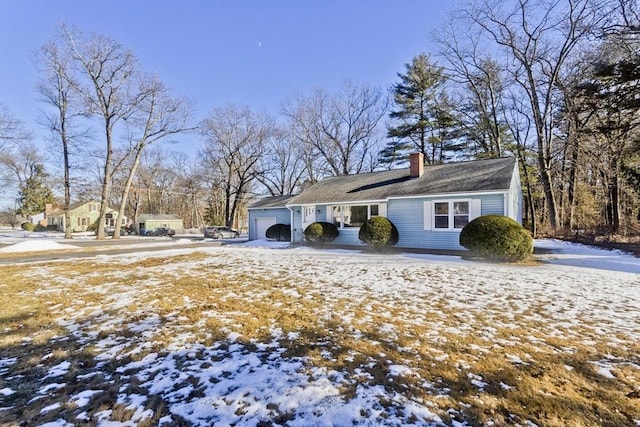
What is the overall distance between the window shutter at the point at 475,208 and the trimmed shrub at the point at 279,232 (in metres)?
10.8

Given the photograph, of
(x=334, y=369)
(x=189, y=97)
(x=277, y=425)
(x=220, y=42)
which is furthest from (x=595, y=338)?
(x=189, y=97)

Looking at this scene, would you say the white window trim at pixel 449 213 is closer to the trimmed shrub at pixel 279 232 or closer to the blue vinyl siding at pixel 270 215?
the trimmed shrub at pixel 279 232

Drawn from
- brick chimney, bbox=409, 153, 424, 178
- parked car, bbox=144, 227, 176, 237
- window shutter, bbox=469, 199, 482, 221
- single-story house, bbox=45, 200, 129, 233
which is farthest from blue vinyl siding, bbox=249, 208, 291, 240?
single-story house, bbox=45, 200, 129, 233

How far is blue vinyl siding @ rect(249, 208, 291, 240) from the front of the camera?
2059 cm

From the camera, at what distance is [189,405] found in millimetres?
2594


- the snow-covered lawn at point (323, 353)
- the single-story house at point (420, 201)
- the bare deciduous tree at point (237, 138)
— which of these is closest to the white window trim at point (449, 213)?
the single-story house at point (420, 201)

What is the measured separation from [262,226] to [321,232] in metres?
7.55

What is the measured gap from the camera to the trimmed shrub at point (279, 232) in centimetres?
1973

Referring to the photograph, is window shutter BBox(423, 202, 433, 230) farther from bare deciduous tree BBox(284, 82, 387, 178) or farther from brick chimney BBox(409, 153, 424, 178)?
bare deciduous tree BBox(284, 82, 387, 178)

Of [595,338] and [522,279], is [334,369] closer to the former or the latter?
[595,338]

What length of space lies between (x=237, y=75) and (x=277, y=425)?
21634 mm

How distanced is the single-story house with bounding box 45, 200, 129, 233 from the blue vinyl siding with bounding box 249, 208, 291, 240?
113 ft

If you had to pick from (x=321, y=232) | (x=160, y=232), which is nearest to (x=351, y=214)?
(x=321, y=232)

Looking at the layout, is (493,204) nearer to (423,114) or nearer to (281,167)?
(423,114)
